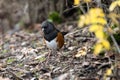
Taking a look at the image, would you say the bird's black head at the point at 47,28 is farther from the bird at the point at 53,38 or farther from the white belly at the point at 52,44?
the white belly at the point at 52,44

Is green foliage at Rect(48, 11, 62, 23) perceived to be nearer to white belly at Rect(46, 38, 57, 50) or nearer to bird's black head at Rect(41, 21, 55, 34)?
bird's black head at Rect(41, 21, 55, 34)

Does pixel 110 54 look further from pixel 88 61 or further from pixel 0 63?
pixel 0 63

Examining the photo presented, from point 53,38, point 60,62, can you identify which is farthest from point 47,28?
point 60,62

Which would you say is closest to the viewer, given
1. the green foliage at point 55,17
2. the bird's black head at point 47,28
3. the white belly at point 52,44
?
the white belly at point 52,44

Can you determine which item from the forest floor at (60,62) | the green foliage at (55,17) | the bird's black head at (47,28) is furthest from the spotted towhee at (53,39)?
the green foliage at (55,17)

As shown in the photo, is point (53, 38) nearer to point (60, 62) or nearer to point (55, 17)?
point (60, 62)

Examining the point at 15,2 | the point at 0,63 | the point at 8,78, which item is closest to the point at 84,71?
the point at 8,78

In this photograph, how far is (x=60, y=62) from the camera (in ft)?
17.7

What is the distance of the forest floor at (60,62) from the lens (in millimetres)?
4727

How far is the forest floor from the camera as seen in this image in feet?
15.5

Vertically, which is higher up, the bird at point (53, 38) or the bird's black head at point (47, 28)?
the bird's black head at point (47, 28)

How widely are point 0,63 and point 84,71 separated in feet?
5.72

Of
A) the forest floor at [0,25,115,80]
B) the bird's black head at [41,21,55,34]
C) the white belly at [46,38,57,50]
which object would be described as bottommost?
the forest floor at [0,25,115,80]

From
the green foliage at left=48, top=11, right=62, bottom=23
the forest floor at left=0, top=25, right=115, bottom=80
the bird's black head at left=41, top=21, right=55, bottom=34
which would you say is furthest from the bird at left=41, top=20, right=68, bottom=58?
the green foliage at left=48, top=11, right=62, bottom=23
